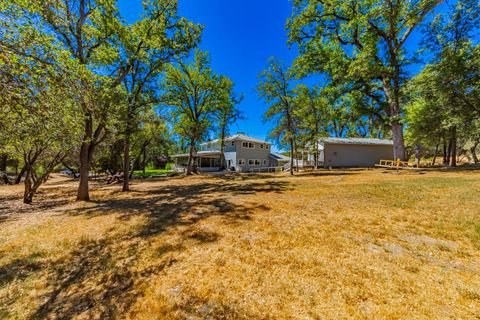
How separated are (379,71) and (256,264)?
17305mm

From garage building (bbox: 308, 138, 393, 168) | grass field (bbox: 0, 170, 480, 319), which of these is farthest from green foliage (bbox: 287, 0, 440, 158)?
grass field (bbox: 0, 170, 480, 319)

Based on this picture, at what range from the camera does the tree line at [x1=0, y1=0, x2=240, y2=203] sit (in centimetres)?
397

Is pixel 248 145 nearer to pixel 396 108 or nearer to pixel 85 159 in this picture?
pixel 396 108

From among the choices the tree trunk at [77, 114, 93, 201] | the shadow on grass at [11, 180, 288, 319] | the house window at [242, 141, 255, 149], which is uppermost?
the house window at [242, 141, 255, 149]

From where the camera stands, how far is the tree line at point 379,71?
12.1 meters

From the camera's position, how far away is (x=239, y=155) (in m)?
29.6

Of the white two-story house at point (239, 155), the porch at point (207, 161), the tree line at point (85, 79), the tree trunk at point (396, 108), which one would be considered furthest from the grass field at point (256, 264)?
the porch at point (207, 161)

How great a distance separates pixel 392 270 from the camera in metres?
3.09

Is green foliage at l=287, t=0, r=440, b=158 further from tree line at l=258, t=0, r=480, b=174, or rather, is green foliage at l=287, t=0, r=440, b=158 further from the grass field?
Result: the grass field

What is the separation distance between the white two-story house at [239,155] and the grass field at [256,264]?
73.3ft

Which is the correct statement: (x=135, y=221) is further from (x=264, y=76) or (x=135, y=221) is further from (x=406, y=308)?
(x=264, y=76)

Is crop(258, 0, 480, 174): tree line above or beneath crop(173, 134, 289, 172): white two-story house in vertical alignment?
above

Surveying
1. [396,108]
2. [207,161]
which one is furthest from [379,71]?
[207,161]

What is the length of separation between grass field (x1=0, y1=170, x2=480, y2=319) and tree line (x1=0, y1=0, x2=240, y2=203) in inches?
131
